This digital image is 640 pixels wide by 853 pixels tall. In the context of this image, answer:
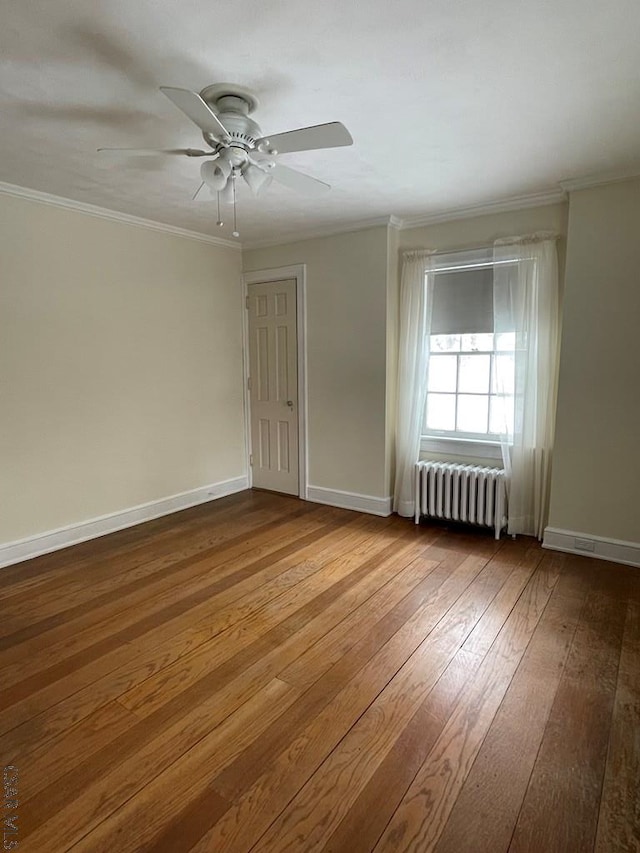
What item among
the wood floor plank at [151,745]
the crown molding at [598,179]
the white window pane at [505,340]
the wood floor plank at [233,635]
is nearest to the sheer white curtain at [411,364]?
the white window pane at [505,340]

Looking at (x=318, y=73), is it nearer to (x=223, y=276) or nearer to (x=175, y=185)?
(x=175, y=185)

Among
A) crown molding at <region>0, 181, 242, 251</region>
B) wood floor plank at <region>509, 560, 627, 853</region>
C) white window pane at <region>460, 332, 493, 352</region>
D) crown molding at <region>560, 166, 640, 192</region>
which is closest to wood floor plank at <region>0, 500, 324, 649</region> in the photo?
white window pane at <region>460, 332, 493, 352</region>

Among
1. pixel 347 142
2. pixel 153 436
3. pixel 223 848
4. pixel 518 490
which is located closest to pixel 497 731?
pixel 223 848

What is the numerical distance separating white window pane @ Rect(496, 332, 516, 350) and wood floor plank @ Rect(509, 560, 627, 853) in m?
2.04

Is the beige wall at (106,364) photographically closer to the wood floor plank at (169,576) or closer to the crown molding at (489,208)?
the wood floor plank at (169,576)

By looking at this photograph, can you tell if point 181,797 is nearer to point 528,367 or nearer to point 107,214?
point 528,367

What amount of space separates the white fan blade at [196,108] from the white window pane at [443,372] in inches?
104

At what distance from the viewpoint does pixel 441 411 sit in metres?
4.18

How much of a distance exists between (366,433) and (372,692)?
253 cm

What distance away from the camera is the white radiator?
3736 millimetres

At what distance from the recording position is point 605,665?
86.8 inches

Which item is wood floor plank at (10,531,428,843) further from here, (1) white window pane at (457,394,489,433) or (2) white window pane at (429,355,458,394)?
(2) white window pane at (429,355,458,394)

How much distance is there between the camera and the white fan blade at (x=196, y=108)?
64.2 inches

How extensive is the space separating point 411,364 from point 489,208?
1332mm
